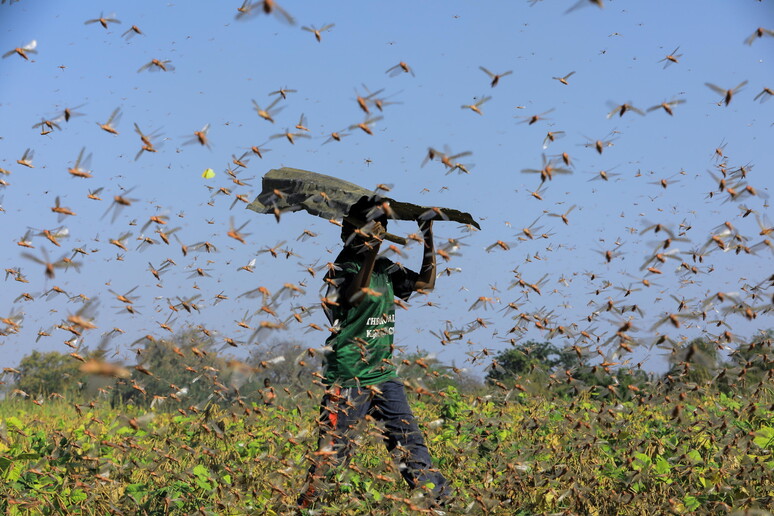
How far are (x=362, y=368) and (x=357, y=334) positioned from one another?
0.98ft

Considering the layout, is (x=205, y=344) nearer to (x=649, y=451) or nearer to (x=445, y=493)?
(x=445, y=493)

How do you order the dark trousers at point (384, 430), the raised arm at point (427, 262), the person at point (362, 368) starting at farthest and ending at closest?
the raised arm at point (427, 262) < the person at point (362, 368) < the dark trousers at point (384, 430)

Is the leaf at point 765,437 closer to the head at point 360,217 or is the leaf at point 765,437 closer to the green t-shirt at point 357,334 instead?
the green t-shirt at point 357,334

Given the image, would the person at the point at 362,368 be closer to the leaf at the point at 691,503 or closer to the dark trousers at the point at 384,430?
the dark trousers at the point at 384,430

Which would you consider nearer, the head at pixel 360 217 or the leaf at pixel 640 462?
the head at pixel 360 217

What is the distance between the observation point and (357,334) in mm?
Result: 6055

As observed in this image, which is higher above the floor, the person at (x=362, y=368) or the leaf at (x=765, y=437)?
the person at (x=362, y=368)

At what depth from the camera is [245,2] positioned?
5160mm

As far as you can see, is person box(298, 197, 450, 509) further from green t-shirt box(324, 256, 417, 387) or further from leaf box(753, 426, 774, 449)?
leaf box(753, 426, 774, 449)

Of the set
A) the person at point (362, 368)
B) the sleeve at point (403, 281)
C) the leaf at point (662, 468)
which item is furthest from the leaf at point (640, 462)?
the sleeve at point (403, 281)

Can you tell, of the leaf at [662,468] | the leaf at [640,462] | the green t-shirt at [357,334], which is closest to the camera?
the green t-shirt at [357,334]

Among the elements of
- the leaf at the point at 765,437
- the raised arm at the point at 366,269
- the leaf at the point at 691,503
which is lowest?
the leaf at the point at 765,437

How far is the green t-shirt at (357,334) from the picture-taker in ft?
19.4

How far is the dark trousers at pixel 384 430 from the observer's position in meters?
5.62
